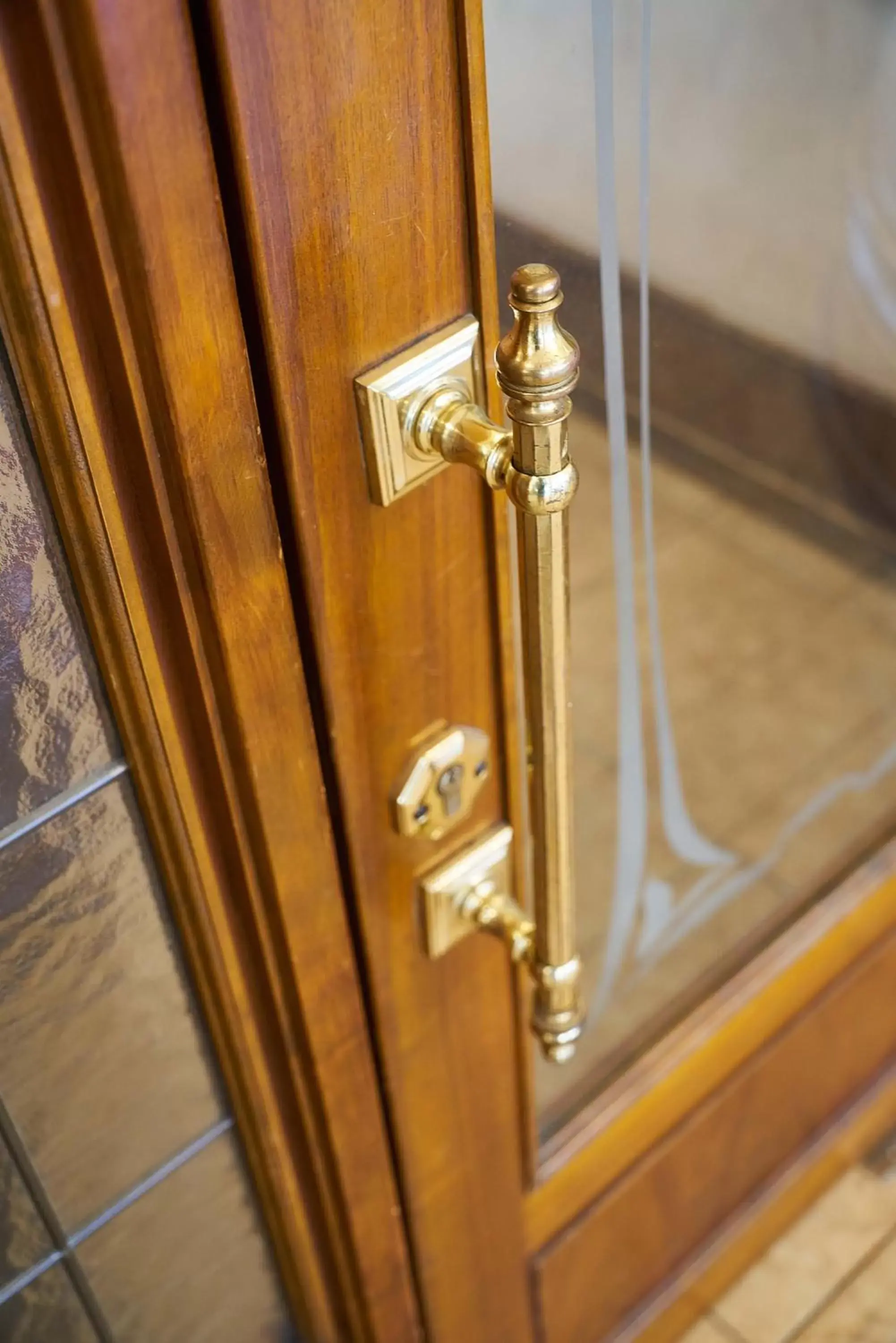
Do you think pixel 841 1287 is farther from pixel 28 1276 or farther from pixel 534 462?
pixel 534 462

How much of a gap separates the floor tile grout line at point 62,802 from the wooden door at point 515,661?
57mm

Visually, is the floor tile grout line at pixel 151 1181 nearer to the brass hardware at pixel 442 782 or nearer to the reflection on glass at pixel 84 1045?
the reflection on glass at pixel 84 1045

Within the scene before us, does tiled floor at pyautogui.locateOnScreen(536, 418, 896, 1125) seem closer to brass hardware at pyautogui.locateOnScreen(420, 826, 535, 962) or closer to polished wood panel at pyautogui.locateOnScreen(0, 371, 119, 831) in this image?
brass hardware at pyautogui.locateOnScreen(420, 826, 535, 962)

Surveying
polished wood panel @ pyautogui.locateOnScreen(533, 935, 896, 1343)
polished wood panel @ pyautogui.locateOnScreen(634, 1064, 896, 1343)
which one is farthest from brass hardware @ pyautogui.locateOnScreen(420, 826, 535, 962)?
polished wood panel @ pyautogui.locateOnScreen(634, 1064, 896, 1343)

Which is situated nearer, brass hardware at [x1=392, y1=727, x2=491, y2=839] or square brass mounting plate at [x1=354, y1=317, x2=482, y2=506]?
square brass mounting plate at [x1=354, y1=317, x2=482, y2=506]

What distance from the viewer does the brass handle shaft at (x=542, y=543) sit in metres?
0.44

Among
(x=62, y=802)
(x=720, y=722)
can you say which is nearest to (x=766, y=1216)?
(x=720, y=722)

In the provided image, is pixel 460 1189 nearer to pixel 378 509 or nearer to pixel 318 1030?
pixel 318 1030

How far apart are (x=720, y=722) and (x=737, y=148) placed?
15.8 inches

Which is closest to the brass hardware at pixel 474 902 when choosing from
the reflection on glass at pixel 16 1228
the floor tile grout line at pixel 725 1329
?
the reflection on glass at pixel 16 1228

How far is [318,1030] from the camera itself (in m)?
0.64

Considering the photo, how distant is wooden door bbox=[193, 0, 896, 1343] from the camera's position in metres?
0.43

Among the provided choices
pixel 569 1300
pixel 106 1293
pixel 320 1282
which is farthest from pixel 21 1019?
pixel 569 1300

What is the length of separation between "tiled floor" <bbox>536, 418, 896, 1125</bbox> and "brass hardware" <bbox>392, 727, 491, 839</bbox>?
0.11 meters
